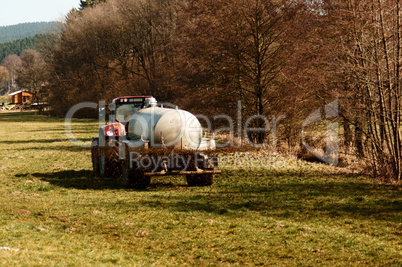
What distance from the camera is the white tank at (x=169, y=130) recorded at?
53.9 feet

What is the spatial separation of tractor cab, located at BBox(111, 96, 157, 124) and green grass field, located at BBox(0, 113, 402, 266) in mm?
2675

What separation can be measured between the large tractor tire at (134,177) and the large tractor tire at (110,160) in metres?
1.08

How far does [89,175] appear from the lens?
2020cm

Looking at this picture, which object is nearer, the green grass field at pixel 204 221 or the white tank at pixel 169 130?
the green grass field at pixel 204 221

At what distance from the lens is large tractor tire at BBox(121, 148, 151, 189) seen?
16.1 metres

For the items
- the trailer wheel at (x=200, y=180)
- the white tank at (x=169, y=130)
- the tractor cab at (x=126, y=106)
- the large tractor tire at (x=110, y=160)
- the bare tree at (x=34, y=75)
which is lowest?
the trailer wheel at (x=200, y=180)

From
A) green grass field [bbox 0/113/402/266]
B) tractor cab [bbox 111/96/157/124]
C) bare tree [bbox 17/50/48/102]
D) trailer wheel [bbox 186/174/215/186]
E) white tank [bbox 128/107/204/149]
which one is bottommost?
green grass field [bbox 0/113/402/266]

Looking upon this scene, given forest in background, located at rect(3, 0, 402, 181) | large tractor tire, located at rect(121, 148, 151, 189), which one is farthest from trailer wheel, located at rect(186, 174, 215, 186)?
forest in background, located at rect(3, 0, 402, 181)

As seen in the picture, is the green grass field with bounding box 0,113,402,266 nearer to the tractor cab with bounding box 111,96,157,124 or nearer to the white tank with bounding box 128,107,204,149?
the white tank with bounding box 128,107,204,149

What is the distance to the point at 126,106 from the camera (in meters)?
19.4

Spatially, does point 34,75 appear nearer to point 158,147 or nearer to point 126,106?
point 126,106

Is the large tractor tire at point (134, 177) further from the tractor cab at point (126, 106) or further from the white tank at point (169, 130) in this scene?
the tractor cab at point (126, 106)

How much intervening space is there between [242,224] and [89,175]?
10252mm

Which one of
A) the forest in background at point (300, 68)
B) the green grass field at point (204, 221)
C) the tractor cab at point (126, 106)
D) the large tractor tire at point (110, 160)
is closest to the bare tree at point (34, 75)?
the forest in background at point (300, 68)
